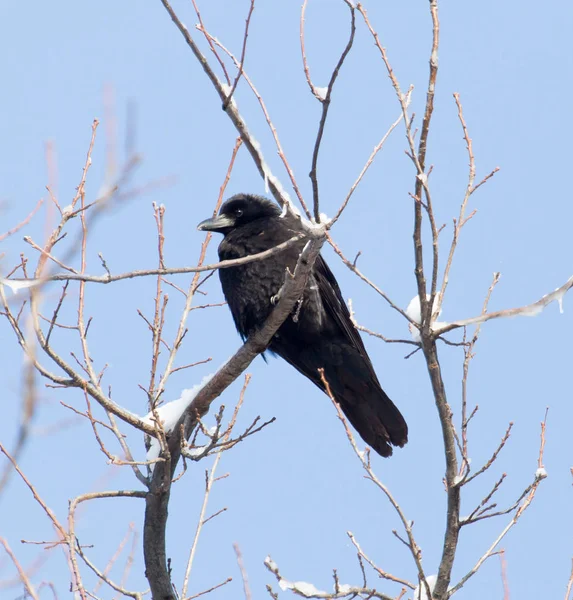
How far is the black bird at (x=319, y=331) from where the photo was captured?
5.36 metres

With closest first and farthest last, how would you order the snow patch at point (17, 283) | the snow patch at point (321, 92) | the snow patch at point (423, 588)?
1. the snow patch at point (17, 283)
2. the snow patch at point (321, 92)
3. the snow patch at point (423, 588)

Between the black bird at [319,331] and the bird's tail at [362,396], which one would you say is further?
the bird's tail at [362,396]

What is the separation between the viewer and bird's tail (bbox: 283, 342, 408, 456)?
553 centimetres

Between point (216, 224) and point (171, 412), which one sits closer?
point (171, 412)

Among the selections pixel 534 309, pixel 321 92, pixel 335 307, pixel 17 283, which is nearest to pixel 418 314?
pixel 534 309

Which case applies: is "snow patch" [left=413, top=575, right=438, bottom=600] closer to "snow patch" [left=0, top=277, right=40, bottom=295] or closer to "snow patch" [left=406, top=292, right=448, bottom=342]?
"snow patch" [left=406, top=292, right=448, bottom=342]

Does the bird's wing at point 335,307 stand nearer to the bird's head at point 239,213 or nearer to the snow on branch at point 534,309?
the bird's head at point 239,213

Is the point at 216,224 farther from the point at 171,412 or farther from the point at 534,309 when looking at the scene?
the point at 534,309

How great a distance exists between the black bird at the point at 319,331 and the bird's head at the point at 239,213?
160mm

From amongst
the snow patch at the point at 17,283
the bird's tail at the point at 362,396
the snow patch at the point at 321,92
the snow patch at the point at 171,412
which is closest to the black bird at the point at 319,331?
the bird's tail at the point at 362,396

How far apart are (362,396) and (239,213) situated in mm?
1580

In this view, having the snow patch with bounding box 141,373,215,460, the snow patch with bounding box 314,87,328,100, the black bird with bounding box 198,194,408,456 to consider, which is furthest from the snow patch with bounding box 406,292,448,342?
the black bird with bounding box 198,194,408,456

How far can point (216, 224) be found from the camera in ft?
19.4

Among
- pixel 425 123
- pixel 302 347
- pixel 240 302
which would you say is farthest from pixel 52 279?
pixel 302 347
